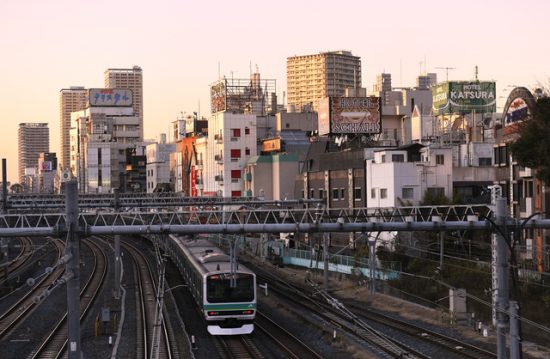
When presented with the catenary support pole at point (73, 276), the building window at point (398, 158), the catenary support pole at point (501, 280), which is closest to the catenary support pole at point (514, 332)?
the catenary support pole at point (501, 280)

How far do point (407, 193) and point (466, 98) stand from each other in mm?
29037

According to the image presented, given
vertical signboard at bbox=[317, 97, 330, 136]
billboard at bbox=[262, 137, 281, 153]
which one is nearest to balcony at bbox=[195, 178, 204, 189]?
billboard at bbox=[262, 137, 281, 153]

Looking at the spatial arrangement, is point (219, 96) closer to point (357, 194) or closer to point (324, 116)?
point (324, 116)

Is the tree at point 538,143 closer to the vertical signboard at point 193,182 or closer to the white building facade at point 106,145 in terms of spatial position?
the vertical signboard at point 193,182

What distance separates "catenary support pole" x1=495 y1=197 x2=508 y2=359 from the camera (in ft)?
51.4

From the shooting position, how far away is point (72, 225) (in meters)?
18.7

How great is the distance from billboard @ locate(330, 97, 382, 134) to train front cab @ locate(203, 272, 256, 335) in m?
42.0

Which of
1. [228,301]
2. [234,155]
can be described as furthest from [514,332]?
[234,155]

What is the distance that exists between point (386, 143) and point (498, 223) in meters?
57.6

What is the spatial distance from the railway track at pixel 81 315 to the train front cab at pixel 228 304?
5659 mm

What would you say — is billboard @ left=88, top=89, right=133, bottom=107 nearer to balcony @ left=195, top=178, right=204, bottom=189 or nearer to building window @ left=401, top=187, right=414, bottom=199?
balcony @ left=195, top=178, right=204, bottom=189

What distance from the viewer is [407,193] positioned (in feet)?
183

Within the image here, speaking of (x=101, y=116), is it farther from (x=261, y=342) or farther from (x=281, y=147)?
(x=261, y=342)

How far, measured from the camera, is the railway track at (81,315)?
28.1m
